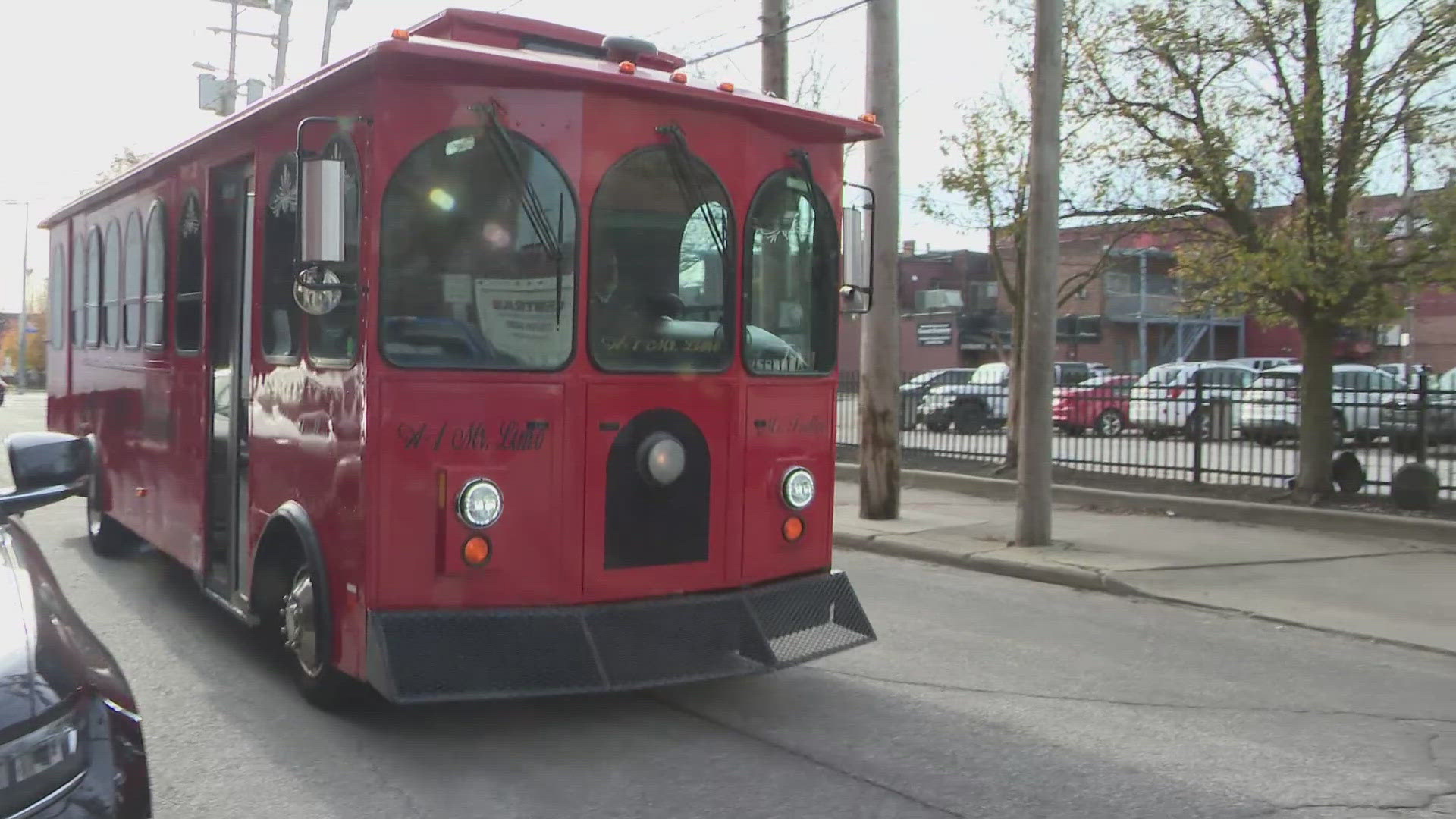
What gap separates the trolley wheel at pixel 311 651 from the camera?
5.47 m

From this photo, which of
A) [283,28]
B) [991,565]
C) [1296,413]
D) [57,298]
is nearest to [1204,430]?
[1296,413]

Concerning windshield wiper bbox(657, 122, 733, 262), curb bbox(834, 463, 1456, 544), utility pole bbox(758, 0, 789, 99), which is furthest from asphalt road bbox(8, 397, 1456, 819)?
utility pole bbox(758, 0, 789, 99)

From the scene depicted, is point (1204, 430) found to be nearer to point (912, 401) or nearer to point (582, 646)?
point (912, 401)

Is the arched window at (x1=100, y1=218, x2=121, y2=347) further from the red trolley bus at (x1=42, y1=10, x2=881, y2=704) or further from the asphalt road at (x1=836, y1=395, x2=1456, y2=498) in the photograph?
the asphalt road at (x1=836, y1=395, x2=1456, y2=498)

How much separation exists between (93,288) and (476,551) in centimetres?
611

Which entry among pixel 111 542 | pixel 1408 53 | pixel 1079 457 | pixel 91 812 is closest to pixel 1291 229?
pixel 1408 53

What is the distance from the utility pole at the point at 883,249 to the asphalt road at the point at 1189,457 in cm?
410

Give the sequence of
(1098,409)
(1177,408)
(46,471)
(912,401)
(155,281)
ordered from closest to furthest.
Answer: (46,471), (155,281), (1177,408), (1098,409), (912,401)

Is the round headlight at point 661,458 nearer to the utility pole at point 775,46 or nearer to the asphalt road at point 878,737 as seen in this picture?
the asphalt road at point 878,737

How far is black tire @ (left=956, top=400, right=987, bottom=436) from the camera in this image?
17.6 m

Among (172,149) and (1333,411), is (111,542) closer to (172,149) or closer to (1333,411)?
(172,149)

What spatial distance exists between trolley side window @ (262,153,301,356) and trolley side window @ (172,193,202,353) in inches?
→ 50.8

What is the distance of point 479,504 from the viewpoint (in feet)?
16.7

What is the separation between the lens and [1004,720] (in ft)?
19.2
